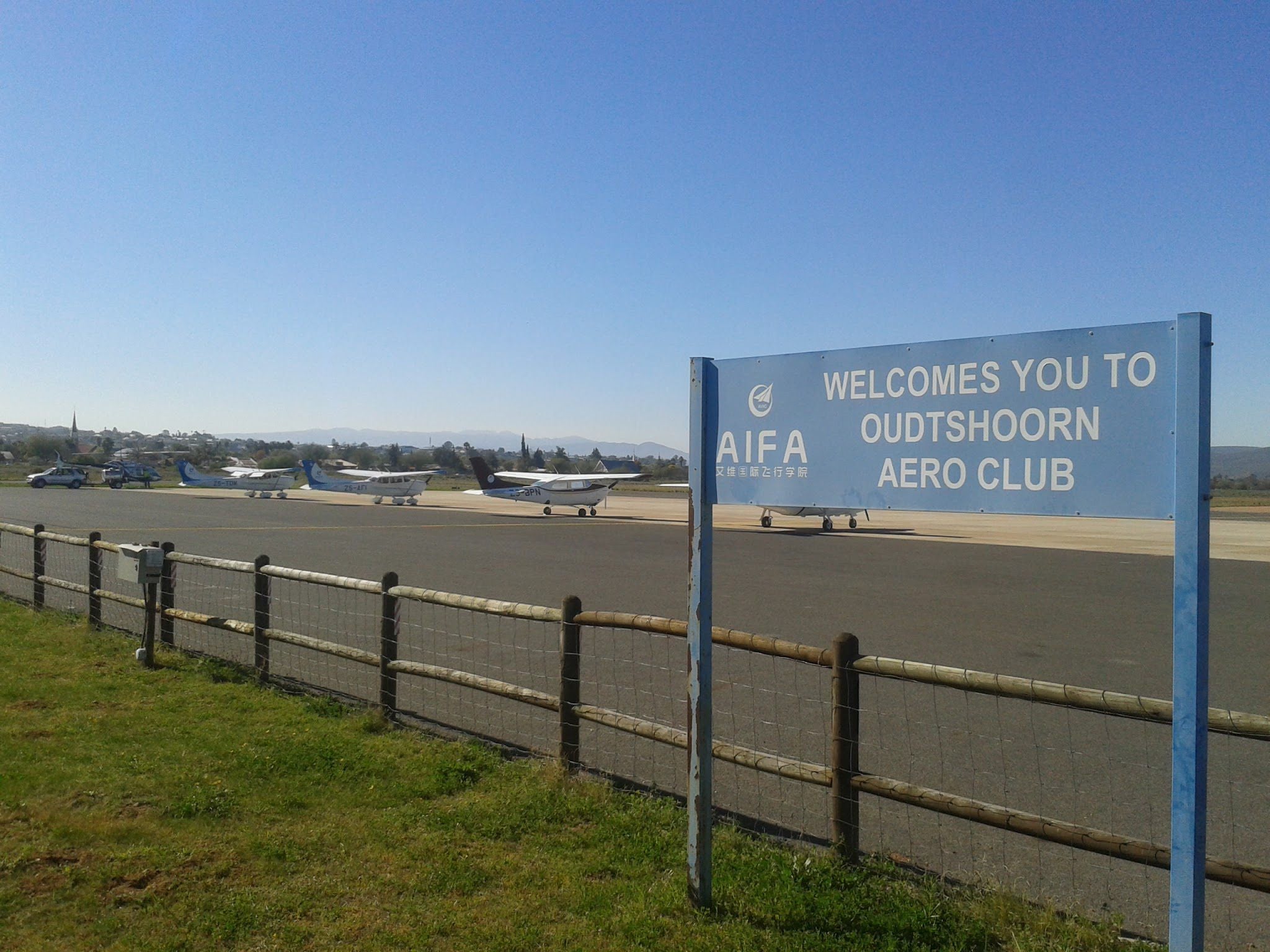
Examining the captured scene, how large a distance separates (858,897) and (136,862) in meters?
3.43

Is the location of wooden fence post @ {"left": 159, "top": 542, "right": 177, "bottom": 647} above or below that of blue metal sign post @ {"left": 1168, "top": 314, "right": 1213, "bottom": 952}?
below

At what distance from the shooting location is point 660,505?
200ft

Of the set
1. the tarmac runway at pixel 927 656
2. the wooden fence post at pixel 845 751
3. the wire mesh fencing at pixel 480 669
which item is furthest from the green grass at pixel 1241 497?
the wooden fence post at pixel 845 751

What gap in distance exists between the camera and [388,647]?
7.25 metres

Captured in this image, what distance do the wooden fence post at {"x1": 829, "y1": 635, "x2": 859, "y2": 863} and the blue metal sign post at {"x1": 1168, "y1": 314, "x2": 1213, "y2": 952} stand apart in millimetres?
1872

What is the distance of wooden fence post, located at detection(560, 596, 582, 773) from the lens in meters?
6.00

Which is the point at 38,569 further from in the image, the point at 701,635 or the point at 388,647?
the point at 701,635

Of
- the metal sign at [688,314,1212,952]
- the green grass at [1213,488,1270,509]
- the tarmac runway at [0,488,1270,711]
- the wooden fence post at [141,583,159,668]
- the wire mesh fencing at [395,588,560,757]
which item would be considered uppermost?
the metal sign at [688,314,1212,952]

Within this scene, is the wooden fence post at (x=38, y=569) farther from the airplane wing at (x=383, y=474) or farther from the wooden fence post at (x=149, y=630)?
the airplane wing at (x=383, y=474)

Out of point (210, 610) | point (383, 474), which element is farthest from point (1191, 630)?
point (383, 474)

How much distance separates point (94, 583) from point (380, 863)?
7.89 m

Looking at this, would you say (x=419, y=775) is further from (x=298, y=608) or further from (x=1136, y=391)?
(x=298, y=608)

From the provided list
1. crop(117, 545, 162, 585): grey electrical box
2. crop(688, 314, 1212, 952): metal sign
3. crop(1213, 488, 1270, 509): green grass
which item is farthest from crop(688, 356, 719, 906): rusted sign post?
crop(1213, 488, 1270, 509): green grass

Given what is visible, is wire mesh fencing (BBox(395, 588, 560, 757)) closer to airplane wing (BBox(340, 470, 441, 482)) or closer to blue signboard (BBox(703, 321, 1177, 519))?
blue signboard (BBox(703, 321, 1177, 519))
